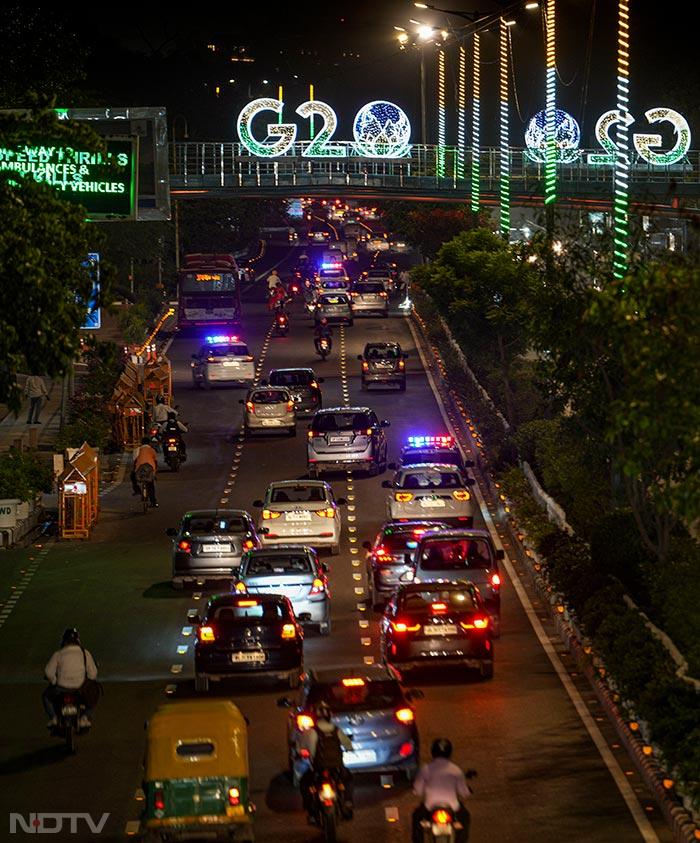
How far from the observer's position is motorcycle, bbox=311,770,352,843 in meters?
14.9

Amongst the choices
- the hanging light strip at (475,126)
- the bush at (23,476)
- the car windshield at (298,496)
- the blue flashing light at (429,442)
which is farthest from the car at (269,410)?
the hanging light strip at (475,126)

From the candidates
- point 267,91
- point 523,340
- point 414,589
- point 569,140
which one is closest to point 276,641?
point 414,589

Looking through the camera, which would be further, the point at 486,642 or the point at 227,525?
the point at 227,525

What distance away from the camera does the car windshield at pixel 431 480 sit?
32.8 metres

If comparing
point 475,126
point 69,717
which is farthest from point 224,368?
point 69,717

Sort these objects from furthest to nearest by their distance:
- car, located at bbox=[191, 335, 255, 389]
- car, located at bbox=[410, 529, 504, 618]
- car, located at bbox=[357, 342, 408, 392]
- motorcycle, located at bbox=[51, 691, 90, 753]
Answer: car, located at bbox=[191, 335, 255, 389], car, located at bbox=[357, 342, 408, 392], car, located at bbox=[410, 529, 504, 618], motorcycle, located at bbox=[51, 691, 90, 753]

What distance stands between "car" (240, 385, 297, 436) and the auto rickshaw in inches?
1217

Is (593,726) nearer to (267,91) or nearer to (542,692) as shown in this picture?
(542,692)

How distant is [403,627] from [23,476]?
17.0 m

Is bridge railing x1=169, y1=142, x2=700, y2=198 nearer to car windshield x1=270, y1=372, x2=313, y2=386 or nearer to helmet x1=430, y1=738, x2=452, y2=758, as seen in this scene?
car windshield x1=270, y1=372, x2=313, y2=386

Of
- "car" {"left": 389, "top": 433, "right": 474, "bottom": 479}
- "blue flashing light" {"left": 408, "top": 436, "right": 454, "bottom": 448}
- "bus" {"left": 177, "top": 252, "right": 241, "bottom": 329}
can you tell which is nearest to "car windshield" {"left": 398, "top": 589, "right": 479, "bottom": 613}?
"car" {"left": 389, "top": 433, "right": 474, "bottom": 479}

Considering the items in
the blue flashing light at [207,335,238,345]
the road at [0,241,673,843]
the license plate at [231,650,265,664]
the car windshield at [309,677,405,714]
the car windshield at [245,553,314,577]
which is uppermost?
the car windshield at [309,677,405,714]

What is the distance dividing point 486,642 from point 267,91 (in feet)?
458

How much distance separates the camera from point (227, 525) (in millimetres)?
28953
